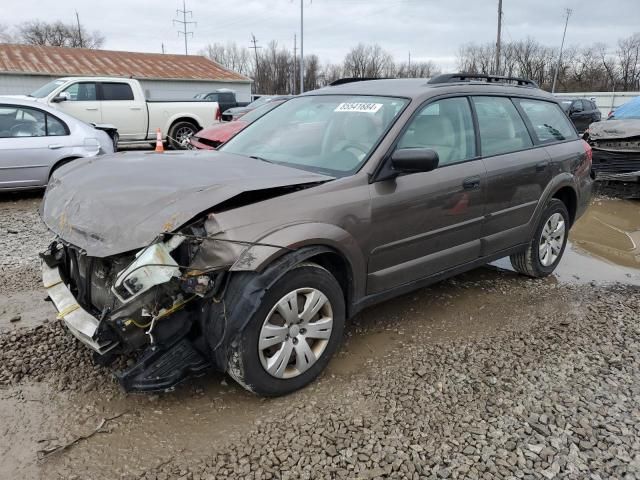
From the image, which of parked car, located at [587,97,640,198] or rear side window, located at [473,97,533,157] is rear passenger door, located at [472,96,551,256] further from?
parked car, located at [587,97,640,198]

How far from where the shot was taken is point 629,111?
10.4m

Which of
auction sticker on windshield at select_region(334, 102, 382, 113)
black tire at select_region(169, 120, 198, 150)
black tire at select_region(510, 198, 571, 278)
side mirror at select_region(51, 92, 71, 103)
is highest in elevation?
side mirror at select_region(51, 92, 71, 103)

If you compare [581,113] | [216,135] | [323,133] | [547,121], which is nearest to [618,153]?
[547,121]

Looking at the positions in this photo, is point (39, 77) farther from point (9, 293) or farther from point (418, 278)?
point (418, 278)

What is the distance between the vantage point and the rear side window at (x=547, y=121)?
15.8 ft

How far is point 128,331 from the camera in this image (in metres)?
2.58

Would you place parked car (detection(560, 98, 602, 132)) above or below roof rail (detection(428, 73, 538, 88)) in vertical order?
below

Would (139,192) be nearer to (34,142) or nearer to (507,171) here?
(507,171)

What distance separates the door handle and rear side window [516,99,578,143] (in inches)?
47.7

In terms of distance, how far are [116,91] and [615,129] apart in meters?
11.0

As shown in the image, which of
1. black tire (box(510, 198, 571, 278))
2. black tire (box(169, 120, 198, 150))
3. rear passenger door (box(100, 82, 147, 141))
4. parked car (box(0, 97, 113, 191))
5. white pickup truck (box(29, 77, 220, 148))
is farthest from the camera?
black tire (box(169, 120, 198, 150))

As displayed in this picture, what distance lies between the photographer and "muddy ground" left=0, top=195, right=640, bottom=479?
2529 mm

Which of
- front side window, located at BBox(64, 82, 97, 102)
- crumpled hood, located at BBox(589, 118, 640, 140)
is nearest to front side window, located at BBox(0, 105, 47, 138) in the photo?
front side window, located at BBox(64, 82, 97, 102)

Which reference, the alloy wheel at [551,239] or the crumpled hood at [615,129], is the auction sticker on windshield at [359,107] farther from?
the crumpled hood at [615,129]
